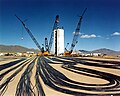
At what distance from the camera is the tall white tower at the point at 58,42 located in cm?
13762

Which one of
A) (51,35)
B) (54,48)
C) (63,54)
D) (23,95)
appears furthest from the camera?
(51,35)

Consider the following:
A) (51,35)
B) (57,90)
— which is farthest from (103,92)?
(51,35)

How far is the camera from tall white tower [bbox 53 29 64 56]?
138 meters

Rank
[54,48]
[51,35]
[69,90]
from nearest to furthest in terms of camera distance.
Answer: [69,90]
[54,48]
[51,35]

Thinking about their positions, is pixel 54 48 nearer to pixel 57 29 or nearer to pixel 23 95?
pixel 57 29

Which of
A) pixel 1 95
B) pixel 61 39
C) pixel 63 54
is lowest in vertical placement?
pixel 1 95

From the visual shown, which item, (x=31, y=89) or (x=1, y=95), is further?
(x=31, y=89)

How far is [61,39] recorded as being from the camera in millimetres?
140000

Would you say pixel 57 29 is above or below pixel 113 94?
above

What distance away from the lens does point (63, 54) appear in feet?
441

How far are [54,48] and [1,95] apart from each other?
127956 millimetres

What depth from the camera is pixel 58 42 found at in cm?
13850

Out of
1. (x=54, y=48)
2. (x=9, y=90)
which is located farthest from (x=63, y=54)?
(x=9, y=90)

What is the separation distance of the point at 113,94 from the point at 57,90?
5.11 metres
